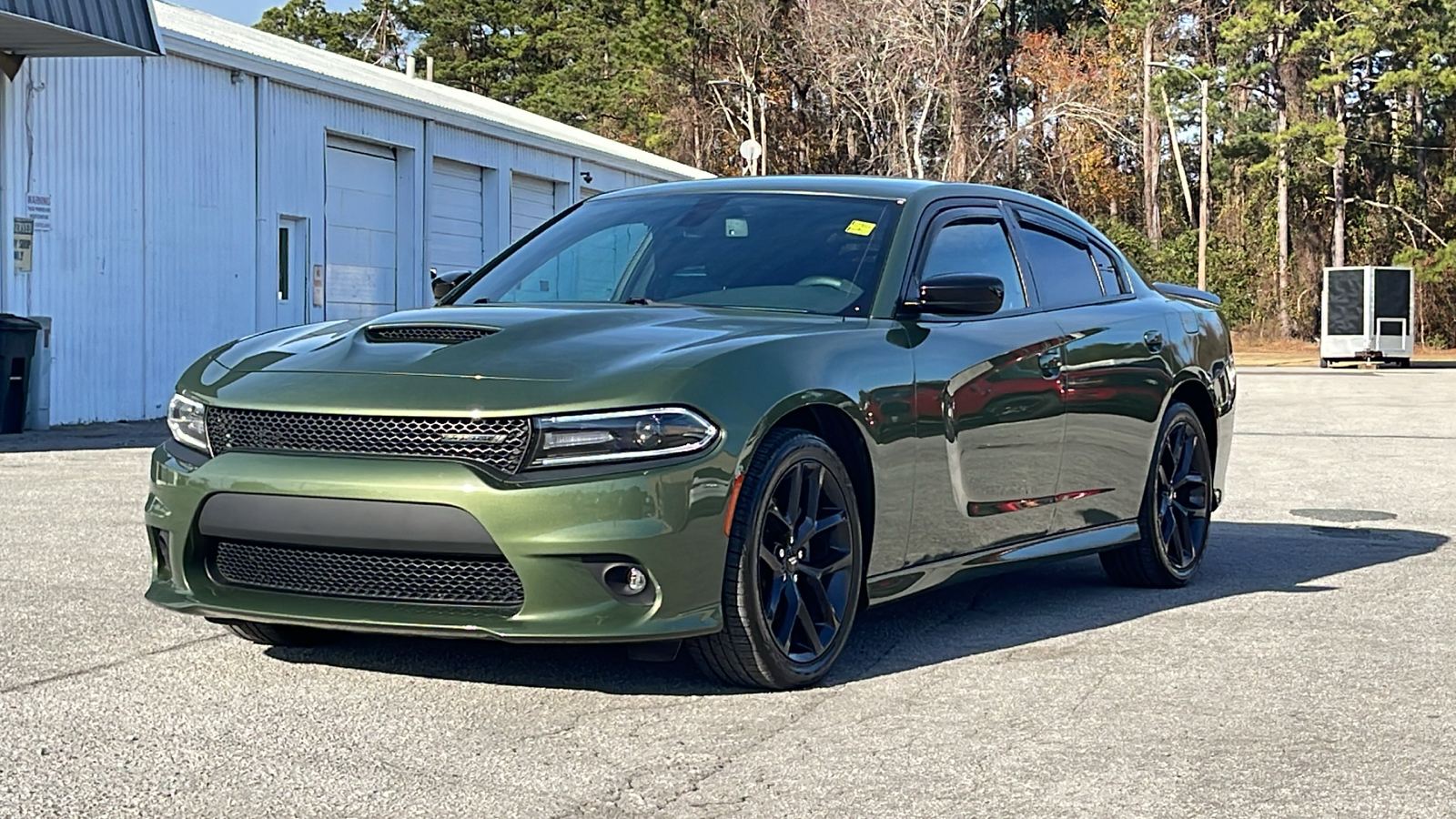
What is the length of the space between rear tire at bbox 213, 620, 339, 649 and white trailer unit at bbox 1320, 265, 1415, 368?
4125 cm

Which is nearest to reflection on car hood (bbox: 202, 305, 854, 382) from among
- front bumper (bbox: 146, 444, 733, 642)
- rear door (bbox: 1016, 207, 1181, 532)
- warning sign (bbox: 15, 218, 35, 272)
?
front bumper (bbox: 146, 444, 733, 642)

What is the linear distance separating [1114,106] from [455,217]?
4323cm

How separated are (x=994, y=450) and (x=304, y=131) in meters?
18.1

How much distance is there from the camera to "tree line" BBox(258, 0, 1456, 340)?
187 ft

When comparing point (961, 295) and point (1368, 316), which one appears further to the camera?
point (1368, 316)

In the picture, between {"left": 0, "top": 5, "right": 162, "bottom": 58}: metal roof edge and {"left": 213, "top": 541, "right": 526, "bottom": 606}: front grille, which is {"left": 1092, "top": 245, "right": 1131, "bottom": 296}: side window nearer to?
{"left": 213, "top": 541, "right": 526, "bottom": 606}: front grille

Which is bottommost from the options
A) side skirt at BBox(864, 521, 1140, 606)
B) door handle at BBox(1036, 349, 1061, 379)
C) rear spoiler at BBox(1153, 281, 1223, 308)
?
side skirt at BBox(864, 521, 1140, 606)

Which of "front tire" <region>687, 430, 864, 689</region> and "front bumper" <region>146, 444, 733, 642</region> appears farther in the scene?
"front tire" <region>687, 430, 864, 689</region>

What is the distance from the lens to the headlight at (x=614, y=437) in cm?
465

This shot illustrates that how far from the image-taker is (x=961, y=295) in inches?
224

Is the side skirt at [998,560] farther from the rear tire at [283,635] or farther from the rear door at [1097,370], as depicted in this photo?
the rear tire at [283,635]

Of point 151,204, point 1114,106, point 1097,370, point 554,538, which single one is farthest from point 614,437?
point 1114,106

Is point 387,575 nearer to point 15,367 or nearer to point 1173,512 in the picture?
point 1173,512

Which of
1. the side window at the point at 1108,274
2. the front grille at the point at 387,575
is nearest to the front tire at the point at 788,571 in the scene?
the front grille at the point at 387,575
